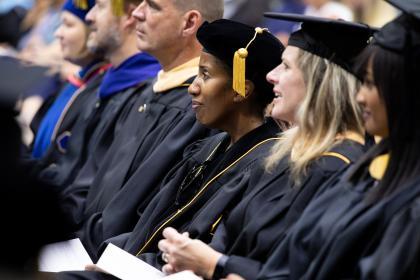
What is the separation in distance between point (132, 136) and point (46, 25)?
4482 millimetres

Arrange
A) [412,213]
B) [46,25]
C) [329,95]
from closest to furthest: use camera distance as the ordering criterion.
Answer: [412,213]
[329,95]
[46,25]

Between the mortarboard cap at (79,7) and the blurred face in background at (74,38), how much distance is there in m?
0.03

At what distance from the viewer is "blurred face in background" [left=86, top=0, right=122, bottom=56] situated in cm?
788

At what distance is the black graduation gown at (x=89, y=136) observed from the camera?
7652 millimetres

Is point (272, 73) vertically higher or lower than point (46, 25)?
higher

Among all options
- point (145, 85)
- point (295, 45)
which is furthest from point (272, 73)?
point (145, 85)

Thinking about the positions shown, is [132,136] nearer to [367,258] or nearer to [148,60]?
[148,60]

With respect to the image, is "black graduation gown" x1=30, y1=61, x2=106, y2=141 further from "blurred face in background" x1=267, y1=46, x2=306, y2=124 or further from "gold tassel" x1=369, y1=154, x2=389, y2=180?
"gold tassel" x1=369, y1=154, x2=389, y2=180

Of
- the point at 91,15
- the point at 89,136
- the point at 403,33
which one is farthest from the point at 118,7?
the point at 403,33

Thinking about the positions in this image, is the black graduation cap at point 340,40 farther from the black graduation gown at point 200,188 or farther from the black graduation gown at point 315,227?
the black graduation gown at point 200,188

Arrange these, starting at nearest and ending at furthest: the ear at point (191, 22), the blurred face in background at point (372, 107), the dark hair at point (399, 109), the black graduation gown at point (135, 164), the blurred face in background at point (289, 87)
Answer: the dark hair at point (399, 109), the blurred face in background at point (372, 107), the blurred face in background at point (289, 87), the black graduation gown at point (135, 164), the ear at point (191, 22)

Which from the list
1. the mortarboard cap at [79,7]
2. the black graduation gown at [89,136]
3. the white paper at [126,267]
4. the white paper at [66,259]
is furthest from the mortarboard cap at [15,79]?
the mortarboard cap at [79,7]

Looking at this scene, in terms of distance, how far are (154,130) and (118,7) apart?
4.54 ft

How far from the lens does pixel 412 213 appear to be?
3992 mm
